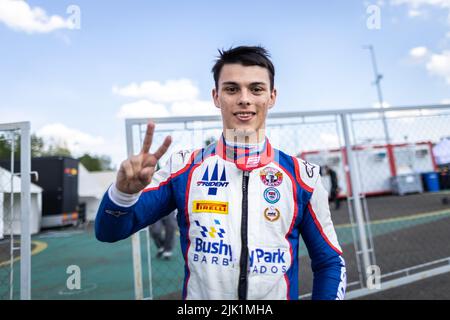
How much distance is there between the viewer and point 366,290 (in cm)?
370

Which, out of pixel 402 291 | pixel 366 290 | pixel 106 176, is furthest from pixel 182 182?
pixel 106 176

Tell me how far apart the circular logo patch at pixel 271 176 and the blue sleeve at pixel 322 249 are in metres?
0.17

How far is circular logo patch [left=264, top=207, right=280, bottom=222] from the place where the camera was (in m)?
1.28

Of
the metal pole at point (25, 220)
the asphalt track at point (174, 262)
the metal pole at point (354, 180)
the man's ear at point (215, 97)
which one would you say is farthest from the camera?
the asphalt track at point (174, 262)

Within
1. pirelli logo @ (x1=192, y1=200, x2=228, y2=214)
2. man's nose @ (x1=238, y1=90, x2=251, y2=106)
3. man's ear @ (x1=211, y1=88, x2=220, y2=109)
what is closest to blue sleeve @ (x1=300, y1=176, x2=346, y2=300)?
pirelli logo @ (x1=192, y1=200, x2=228, y2=214)

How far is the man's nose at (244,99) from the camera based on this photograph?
1.27 metres

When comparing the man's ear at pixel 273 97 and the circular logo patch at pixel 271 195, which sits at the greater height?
the man's ear at pixel 273 97

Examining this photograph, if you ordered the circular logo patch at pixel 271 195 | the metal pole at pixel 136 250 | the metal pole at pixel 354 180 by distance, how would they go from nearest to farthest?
1. the circular logo patch at pixel 271 195
2. the metal pole at pixel 136 250
3. the metal pole at pixel 354 180

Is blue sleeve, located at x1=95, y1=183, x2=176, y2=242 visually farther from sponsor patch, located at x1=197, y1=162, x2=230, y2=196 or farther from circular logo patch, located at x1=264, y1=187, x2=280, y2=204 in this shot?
circular logo patch, located at x1=264, y1=187, x2=280, y2=204

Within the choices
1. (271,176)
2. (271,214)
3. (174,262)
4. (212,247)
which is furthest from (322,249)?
(174,262)

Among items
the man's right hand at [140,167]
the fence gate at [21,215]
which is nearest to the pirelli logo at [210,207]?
the man's right hand at [140,167]

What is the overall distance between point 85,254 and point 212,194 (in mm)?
7328

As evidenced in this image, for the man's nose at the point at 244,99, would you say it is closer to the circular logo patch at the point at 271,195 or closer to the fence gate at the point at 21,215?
the circular logo patch at the point at 271,195

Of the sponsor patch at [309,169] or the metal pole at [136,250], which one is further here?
the metal pole at [136,250]
